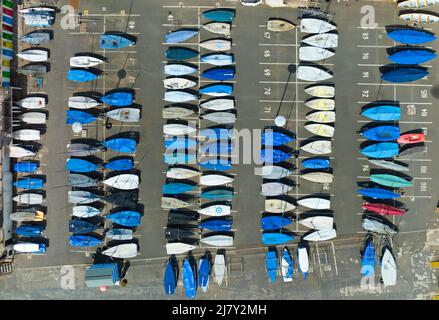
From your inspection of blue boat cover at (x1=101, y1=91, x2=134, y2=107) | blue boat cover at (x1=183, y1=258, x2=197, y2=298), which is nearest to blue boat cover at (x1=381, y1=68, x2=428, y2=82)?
blue boat cover at (x1=101, y1=91, x2=134, y2=107)

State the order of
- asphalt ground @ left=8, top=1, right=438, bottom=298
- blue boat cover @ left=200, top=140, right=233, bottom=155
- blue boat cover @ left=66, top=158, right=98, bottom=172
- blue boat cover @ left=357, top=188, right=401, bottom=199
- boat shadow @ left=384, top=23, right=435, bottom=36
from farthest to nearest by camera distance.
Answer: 1. boat shadow @ left=384, top=23, right=435, bottom=36
2. asphalt ground @ left=8, top=1, right=438, bottom=298
3. blue boat cover @ left=200, top=140, right=233, bottom=155
4. blue boat cover @ left=66, top=158, right=98, bottom=172
5. blue boat cover @ left=357, top=188, right=401, bottom=199

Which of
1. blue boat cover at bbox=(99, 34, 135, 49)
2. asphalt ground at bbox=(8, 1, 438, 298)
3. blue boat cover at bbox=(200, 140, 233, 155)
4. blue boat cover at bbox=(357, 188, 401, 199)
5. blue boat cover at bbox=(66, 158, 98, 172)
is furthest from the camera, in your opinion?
asphalt ground at bbox=(8, 1, 438, 298)

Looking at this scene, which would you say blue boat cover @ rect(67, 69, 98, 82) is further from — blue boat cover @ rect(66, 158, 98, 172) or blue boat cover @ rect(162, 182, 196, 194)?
blue boat cover @ rect(162, 182, 196, 194)

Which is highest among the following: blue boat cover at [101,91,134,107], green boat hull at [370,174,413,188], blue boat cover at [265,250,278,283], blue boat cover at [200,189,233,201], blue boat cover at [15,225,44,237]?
blue boat cover at [101,91,134,107]

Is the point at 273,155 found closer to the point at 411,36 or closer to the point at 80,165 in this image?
the point at 411,36

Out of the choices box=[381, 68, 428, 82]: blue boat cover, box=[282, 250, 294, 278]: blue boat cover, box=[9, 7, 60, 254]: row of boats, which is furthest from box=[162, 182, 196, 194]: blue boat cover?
box=[381, 68, 428, 82]: blue boat cover

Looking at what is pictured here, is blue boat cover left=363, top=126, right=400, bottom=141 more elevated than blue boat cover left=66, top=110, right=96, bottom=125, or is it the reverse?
blue boat cover left=66, top=110, right=96, bottom=125

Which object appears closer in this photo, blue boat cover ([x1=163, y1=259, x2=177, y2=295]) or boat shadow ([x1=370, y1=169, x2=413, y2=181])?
blue boat cover ([x1=163, y1=259, x2=177, y2=295])

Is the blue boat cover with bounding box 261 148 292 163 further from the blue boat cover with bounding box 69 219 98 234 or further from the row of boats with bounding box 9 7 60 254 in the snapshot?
the row of boats with bounding box 9 7 60 254
